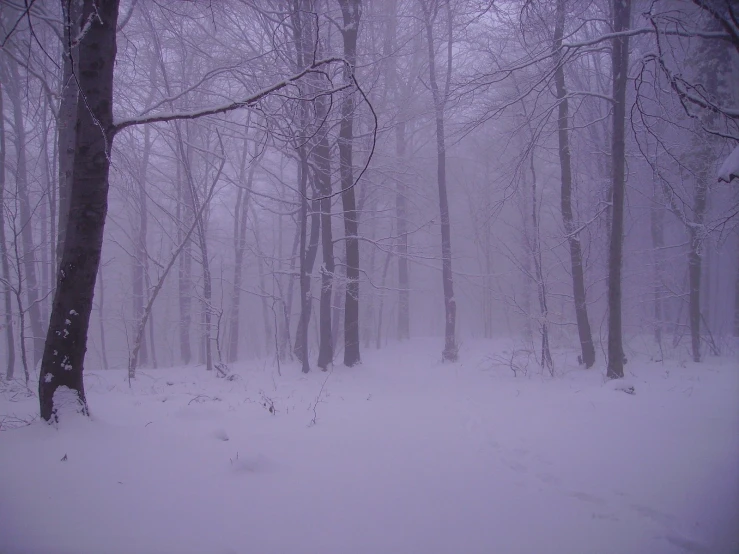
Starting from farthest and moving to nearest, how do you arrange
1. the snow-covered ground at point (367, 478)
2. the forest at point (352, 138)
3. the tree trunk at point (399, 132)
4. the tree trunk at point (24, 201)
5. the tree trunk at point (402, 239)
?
the tree trunk at point (402, 239)
the tree trunk at point (24, 201)
the tree trunk at point (399, 132)
the forest at point (352, 138)
the snow-covered ground at point (367, 478)

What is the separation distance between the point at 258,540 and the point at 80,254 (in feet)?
10.6

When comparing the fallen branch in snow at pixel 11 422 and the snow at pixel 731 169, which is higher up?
the snow at pixel 731 169

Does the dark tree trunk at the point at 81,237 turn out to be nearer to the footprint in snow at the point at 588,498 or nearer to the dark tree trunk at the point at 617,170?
the footprint in snow at the point at 588,498

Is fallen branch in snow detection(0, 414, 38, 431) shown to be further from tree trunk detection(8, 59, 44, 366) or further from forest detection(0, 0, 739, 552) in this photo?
tree trunk detection(8, 59, 44, 366)

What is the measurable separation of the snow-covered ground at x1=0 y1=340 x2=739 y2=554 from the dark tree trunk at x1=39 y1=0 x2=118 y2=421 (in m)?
0.42

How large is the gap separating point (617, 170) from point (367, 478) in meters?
7.88

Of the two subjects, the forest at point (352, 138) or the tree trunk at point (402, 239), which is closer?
the forest at point (352, 138)

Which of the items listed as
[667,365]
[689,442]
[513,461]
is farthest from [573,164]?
[513,461]

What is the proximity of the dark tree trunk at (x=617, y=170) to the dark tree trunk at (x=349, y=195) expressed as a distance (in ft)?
18.4

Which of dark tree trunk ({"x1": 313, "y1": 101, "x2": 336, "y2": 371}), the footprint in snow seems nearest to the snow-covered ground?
the footprint in snow

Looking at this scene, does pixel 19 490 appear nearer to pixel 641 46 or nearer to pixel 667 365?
pixel 667 365

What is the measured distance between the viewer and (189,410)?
185 inches

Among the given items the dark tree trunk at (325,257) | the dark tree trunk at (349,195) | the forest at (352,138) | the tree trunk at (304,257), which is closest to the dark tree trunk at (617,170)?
the forest at (352,138)

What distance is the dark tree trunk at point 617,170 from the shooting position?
7723 mm
